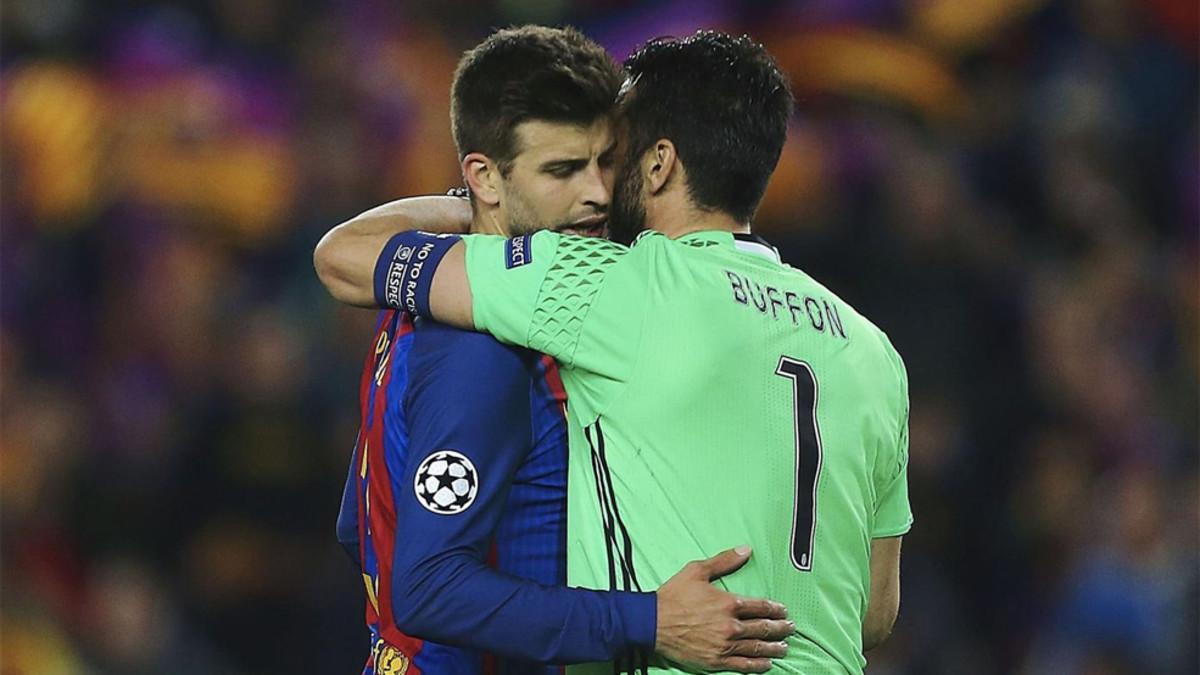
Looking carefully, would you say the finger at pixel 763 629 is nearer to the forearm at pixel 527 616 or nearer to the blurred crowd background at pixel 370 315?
the forearm at pixel 527 616

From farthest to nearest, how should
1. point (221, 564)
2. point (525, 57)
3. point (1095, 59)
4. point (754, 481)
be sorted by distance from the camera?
point (1095, 59), point (221, 564), point (525, 57), point (754, 481)

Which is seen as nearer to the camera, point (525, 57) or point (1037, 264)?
point (525, 57)

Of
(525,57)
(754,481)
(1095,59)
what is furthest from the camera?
(1095,59)

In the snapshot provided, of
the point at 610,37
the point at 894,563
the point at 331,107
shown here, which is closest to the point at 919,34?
the point at 610,37

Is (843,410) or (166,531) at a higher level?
(843,410)

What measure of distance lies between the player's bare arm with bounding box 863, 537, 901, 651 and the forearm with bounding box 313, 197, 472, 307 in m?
1.04

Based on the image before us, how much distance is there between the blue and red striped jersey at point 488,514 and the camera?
109 inches

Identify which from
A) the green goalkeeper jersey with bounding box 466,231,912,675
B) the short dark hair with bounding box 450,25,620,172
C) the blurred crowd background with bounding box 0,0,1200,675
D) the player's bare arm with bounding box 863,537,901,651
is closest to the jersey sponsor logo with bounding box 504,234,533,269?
the green goalkeeper jersey with bounding box 466,231,912,675

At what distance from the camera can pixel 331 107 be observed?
7508 mm

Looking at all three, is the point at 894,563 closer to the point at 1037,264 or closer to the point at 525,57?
the point at 525,57

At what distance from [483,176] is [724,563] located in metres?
0.88

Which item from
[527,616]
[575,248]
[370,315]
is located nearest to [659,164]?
[575,248]

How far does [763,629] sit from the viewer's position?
2.81m

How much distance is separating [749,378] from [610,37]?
16.0 feet
